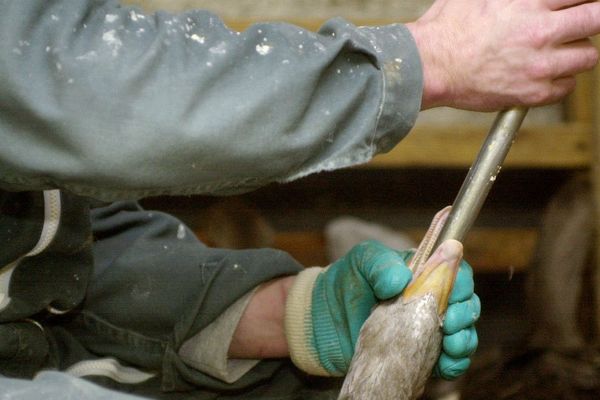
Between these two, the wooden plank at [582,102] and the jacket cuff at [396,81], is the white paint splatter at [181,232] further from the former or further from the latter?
the wooden plank at [582,102]

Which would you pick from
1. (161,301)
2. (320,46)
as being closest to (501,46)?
(320,46)

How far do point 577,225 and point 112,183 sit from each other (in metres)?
1.45

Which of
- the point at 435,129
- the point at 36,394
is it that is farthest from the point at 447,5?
the point at 435,129

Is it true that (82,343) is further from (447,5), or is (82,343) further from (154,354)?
(447,5)

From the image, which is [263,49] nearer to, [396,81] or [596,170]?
[396,81]

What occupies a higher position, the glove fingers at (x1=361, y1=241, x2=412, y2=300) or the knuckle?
the knuckle

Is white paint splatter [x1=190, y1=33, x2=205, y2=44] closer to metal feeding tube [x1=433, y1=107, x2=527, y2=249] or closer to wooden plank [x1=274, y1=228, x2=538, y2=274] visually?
metal feeding tube [x1=433, y1=107, x2=527, y2=249]

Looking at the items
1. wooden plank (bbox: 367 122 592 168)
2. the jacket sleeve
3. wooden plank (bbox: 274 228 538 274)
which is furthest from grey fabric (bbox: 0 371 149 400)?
wooden plank (bbox: 274 228 538 274)

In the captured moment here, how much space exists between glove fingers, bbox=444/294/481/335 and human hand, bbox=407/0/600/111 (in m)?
0.19

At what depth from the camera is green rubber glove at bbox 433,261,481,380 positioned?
85 cm

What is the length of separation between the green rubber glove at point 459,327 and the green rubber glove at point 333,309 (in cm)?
7

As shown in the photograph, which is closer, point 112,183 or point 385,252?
point 112,183

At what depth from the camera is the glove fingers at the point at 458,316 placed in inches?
33.1

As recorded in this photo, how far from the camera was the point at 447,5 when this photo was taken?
0.83 meters
